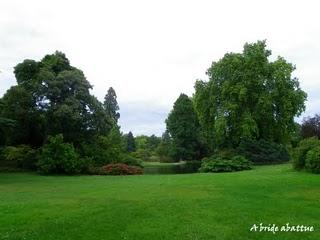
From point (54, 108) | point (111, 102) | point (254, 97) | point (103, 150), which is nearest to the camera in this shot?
point (54, 108)

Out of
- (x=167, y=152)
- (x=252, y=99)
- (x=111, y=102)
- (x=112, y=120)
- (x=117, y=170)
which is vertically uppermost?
(x=111, y=102)

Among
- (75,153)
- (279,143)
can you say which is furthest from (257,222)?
(279,143)

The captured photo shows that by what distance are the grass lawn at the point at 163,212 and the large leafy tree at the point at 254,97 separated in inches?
824

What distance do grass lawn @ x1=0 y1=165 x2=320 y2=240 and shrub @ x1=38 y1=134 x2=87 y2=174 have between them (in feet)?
43.6

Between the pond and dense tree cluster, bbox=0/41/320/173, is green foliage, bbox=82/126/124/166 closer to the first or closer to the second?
dense tree cluster, bbox=0/41/320/173

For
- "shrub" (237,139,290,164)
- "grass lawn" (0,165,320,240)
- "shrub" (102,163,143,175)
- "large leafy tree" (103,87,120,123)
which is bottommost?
"grass lawn" (0,165,320,240)

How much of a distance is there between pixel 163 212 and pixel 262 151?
27.0m

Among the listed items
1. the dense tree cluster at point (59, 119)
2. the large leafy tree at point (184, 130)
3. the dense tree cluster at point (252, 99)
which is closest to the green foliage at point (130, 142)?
the large leafy tree at point (184, 130)

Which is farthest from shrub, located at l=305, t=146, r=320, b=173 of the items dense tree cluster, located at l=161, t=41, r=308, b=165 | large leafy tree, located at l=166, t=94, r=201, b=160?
large leafy tree, located at l=166, t=94, r=201, b=160

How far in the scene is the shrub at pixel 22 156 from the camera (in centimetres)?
3422

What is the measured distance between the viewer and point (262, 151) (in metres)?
38.3

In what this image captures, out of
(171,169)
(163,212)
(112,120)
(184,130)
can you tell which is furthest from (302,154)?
(184,130)

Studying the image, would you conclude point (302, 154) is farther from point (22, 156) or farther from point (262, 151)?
point (22, 156)

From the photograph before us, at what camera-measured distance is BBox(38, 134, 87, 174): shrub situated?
104 ft
